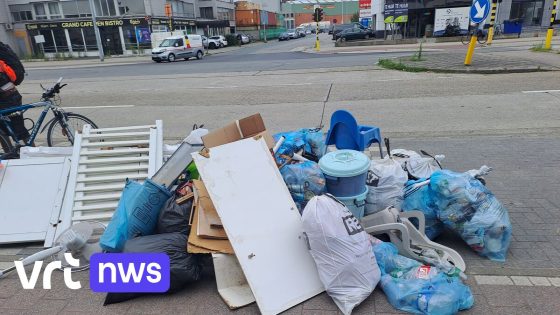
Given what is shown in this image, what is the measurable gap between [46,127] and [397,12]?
104 feet

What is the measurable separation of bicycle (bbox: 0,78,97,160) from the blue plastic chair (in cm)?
376

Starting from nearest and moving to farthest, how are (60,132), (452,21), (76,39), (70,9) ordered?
(60,132)
(452,21)
(70,9)
(76,39)

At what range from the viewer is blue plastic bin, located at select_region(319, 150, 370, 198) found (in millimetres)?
2898

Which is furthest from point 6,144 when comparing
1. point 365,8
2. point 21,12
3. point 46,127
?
point 21,12

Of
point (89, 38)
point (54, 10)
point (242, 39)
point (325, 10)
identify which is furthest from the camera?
point (325, 10)

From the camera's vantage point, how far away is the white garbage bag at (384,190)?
10.5 ft

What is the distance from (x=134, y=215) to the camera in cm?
295

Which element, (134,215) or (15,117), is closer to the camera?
(134,215)

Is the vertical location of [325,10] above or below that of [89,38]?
above

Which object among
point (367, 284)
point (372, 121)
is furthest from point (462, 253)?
point (372, 121)

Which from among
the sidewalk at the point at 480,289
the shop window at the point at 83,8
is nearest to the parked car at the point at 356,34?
the shop window at the point at 83,8

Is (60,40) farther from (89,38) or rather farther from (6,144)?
(6,144)

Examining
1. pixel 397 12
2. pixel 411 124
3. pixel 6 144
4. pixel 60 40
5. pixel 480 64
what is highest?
pixel 397 12

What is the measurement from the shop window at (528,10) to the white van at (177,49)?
26.7 m
